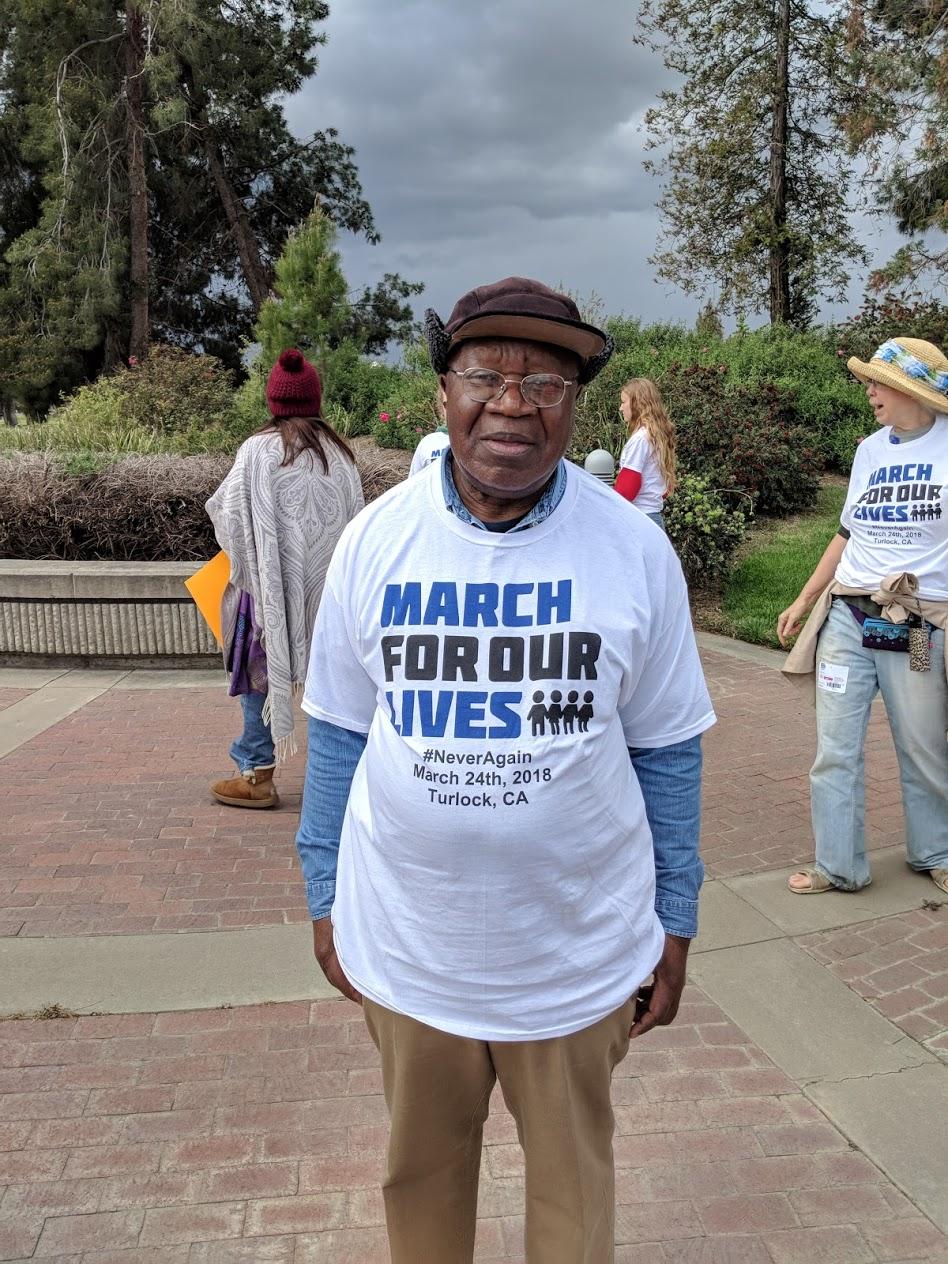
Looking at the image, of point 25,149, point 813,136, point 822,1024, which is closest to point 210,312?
point 25,149

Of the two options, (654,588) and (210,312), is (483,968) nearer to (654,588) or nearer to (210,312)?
(654,588)

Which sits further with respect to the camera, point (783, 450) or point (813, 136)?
point (813, 136)

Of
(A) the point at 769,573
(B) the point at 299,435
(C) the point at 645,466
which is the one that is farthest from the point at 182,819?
(A) the point at 769,573

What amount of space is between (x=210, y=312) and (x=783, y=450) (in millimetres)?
22624

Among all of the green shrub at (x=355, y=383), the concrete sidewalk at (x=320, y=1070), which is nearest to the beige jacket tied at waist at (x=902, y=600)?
the concrete sidewalk at (x=320, y=1070)

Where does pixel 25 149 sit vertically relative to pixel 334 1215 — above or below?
above

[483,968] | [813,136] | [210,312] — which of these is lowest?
[483,968]

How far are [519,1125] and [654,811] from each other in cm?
60

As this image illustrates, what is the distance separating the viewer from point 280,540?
14.9ft

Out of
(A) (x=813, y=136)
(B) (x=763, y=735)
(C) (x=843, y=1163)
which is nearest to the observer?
(C) (x=843, y=1163)

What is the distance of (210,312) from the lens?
3078 cm

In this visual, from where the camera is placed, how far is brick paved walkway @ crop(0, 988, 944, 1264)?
2.40m

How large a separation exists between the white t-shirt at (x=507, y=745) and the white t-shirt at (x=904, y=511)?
241 centimetres

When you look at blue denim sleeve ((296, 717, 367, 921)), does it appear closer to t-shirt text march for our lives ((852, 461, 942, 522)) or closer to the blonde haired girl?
t-shirt text march for our lives ((852, 461, 942, 522))
